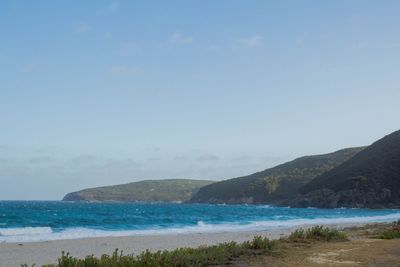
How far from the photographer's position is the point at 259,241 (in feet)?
52.8

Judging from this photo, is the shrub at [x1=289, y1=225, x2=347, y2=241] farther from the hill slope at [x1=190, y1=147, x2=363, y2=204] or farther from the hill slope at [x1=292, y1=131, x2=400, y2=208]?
the hill slope at [x1=190, y1=147, x2=363, y2=204]

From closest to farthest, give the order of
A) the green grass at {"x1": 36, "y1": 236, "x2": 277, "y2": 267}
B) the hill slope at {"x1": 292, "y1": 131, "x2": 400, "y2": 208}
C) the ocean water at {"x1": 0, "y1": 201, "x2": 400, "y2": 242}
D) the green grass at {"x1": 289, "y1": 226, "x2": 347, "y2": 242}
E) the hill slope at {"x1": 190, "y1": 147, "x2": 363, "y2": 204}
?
the green grass at {"x1": 36, "y1": 236, "x2": 277, "y2": 267} → the green grass at {"x1": 289, "y1": 226, "x2": 347, "y2": 242} → the ocean water at {"x1": 0, "y1": 201, "x2": 400, "y2": 242} → the hill slope at {"x1": 292, "y1": 131, "x2": 400, "y2": 208} → the hill slope at {"x1": 190, "y1": 147, "x2": 363, "y2": 204}

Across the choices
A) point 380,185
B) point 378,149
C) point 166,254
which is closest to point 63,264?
point 166,254

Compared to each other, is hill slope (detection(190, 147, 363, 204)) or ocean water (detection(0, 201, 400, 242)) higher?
hill slope (detection(190, 147, 363, 204))

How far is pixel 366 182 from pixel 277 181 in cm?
5757

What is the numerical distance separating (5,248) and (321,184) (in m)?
107

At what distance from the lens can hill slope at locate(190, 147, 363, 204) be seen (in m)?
153

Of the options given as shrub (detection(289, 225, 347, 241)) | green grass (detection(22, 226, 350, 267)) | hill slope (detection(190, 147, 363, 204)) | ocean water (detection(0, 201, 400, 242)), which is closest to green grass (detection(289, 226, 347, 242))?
shrub (detection(289, 225, 347, 241))

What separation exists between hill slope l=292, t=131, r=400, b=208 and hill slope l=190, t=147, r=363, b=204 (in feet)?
86.3

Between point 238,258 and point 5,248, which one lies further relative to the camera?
point 5,248

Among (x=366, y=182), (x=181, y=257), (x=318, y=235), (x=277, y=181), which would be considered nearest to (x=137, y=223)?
(x=318, y=235)

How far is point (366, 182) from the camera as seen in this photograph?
10512 centimetres

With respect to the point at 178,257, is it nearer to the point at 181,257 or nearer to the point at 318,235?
the point at 181,257

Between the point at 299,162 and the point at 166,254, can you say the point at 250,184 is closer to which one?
the point at 299,162
